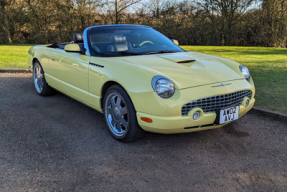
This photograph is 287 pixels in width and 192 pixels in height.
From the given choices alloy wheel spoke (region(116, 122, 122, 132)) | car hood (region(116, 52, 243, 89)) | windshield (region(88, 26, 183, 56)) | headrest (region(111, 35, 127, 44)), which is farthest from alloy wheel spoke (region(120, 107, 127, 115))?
headrest (region(111, 35, 127, 44))

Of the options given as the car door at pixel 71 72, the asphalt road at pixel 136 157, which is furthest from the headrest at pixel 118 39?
the asphalt road at pixel 136 157

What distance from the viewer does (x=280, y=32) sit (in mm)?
20234

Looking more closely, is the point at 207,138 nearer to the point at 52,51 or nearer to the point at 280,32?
the point at 52,51

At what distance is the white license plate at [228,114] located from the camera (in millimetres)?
3074

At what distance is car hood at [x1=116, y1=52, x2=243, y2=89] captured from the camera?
3.11m

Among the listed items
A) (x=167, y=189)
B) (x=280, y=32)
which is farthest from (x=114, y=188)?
(x=280, y=32)

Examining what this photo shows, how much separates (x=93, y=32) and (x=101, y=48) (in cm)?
43

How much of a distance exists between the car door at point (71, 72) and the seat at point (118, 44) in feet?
1.30

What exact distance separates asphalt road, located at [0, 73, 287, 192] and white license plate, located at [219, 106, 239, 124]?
15.8 inches

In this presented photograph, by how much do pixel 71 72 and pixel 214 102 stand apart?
241 centimetres

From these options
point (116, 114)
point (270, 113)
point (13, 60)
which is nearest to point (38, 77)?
point (116, 114)

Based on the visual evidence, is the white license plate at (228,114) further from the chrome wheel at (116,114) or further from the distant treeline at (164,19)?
the distant treeline at (164,19)

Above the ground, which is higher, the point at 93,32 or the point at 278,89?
the point at 93,32

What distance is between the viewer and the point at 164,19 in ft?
76.3
